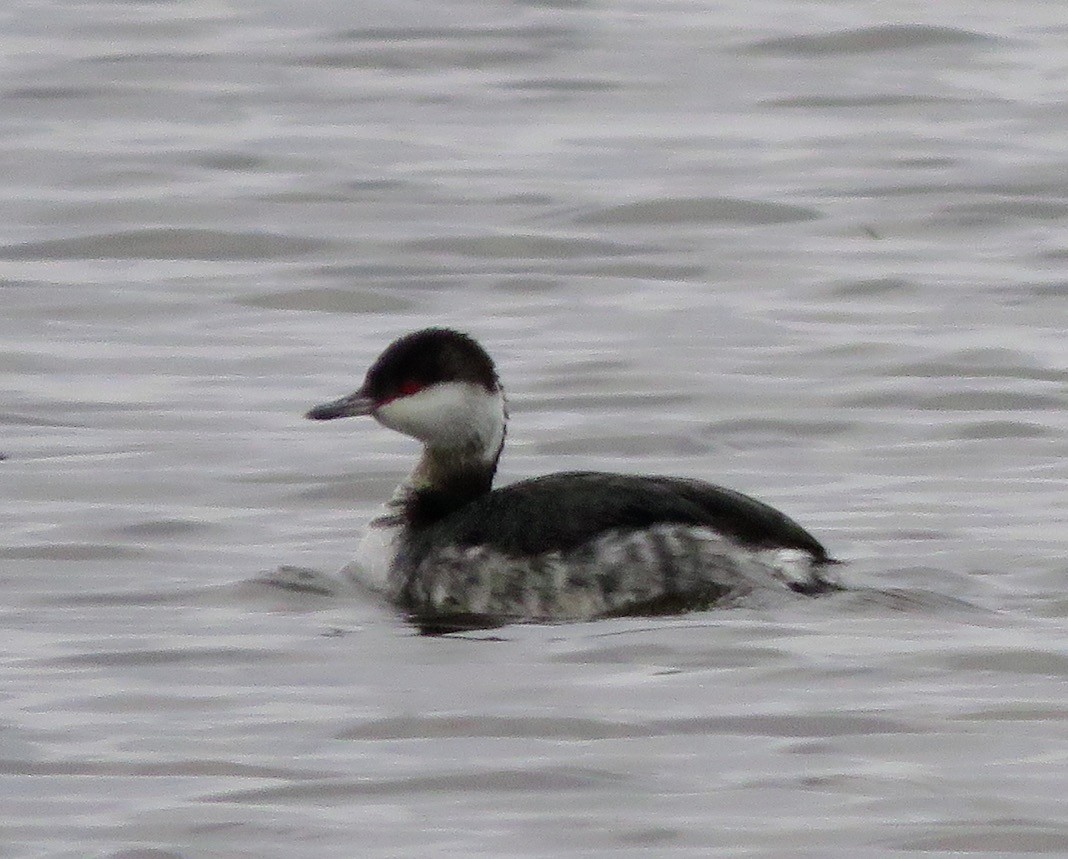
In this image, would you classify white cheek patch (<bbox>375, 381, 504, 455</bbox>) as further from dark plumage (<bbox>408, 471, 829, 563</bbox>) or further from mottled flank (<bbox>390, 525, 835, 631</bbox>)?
mottled flank (<bbox>390, 525, 835, 631</bbox>)

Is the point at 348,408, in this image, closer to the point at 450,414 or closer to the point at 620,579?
the point at 450,414

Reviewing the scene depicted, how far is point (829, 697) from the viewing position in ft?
28.4

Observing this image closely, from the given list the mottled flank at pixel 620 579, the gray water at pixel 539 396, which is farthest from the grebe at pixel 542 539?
the gray water at pixel 539 396

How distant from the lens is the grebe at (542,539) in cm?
968

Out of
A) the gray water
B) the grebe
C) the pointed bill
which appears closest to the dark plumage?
the grebe

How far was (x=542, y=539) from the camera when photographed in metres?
9.84

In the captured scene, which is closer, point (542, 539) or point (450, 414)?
point (542, 539)

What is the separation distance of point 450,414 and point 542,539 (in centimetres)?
69

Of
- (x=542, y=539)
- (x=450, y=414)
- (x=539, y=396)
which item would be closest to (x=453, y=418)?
(x=450, y=414)

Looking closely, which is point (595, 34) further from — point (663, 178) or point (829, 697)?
point (829, 697)

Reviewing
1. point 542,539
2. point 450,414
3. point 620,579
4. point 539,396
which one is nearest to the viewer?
point 620,579

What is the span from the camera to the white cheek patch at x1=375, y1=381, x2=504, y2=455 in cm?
1034

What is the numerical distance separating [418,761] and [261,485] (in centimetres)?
365

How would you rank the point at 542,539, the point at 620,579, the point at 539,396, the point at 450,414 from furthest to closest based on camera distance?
1. the point at 539,396
2. the point at 450,414
3. the point at 542,539
4. the point at 620,579
